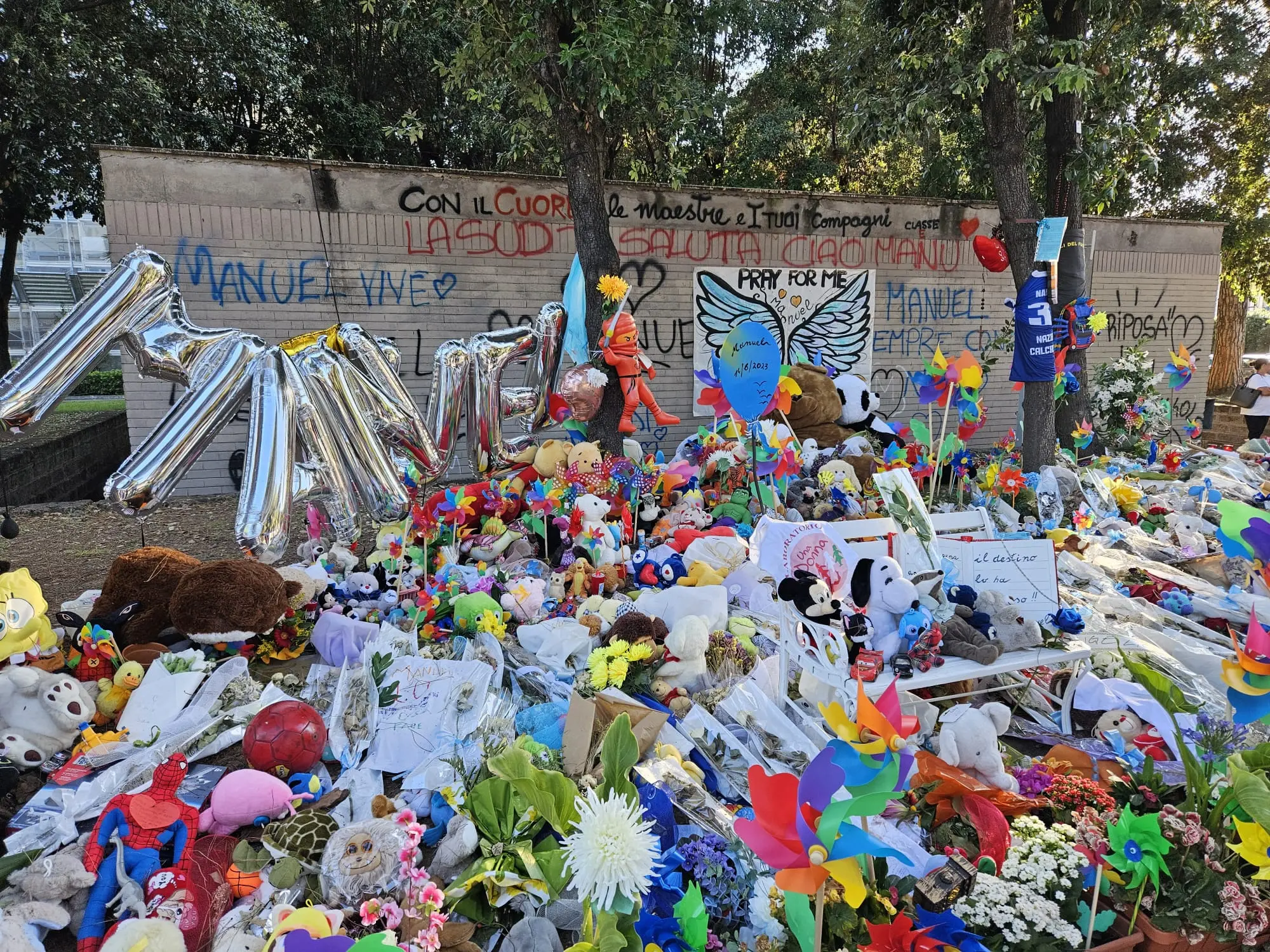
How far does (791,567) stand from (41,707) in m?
2.89

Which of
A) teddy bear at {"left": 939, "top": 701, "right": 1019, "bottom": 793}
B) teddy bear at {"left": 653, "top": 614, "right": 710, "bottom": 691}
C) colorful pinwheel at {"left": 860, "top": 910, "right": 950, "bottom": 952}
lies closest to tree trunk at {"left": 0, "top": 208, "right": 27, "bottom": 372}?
teddy bear at {"left": 653, "top": 614, "right": 710, "bottom": 691}

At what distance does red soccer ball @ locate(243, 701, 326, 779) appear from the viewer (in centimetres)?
262

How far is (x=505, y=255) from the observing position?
24.1ft

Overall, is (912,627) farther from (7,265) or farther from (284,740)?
(7,265)

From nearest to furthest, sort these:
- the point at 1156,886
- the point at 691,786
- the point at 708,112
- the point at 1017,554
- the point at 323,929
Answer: the point at 323,929 < the point at 1156,886 < the point at 691,786 < the point at 1017,554 < the point at 708,112

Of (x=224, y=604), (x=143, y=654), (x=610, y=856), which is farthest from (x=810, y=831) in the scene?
(x=143, y=654)

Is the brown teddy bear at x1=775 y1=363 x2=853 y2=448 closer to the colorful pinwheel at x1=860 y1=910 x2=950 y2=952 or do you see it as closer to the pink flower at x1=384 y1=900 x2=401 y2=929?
the colorful pinwheel at x1=860 y1=910 x2=950 y2=952

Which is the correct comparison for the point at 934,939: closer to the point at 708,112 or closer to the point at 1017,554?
the point at 1017,554

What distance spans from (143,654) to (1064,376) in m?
6.95

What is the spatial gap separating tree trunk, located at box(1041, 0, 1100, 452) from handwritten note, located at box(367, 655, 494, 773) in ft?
18.2

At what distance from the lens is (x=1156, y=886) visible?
6.32ft

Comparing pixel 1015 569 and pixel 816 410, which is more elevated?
pixel 816 410

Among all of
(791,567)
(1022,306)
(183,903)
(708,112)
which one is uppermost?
(708,112)

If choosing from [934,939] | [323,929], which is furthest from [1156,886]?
[323,929]
